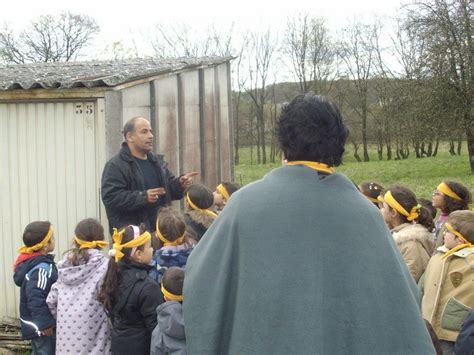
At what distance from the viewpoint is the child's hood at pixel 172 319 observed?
3709 mm

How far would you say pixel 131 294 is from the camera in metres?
4.38

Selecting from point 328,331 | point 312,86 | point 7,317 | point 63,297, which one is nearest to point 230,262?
point 328,331

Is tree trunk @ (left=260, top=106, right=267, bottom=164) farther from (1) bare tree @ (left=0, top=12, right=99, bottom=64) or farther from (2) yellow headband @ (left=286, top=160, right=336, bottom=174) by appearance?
(2) yellow headband @ (left=286, top=160, right=336, bottom=174)

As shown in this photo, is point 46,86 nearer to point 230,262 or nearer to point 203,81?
point 203,81

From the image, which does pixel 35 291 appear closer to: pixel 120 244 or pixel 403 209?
pixel 120 244

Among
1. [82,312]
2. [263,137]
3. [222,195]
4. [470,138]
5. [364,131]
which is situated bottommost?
[82,312]

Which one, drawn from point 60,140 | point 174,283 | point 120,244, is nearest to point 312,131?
point 174,283

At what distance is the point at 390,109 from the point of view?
3228 cm

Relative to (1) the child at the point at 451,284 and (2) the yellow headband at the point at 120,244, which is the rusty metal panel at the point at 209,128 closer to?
(2) the yellow headband at the point at 120,244

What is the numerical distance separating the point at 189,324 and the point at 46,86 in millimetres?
4743

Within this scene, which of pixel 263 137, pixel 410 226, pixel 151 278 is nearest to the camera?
pixel 151 278

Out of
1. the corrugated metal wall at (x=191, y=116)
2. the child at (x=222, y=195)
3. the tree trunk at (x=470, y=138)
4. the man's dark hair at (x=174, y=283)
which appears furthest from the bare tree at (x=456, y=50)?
the man's dark hair at (x=174, y=283)

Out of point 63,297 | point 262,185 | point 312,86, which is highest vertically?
point 312,86

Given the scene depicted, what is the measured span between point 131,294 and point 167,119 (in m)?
3.64
